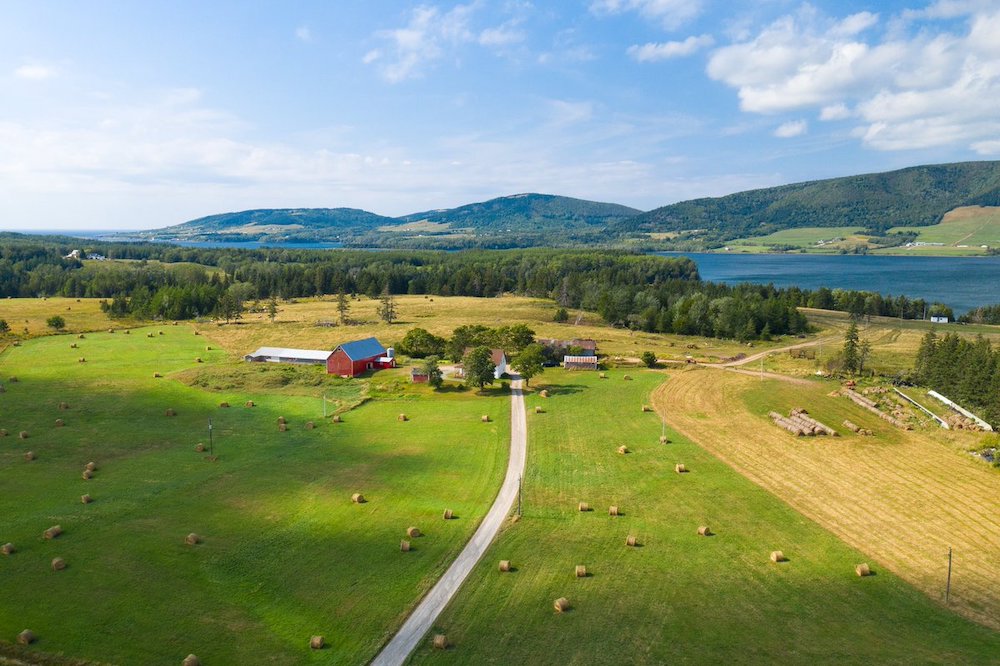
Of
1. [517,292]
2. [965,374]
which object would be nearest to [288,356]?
[965,374]

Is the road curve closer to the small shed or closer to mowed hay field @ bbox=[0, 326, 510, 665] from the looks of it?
mowed hay field @ bbox=[0, 326, 510, 665]

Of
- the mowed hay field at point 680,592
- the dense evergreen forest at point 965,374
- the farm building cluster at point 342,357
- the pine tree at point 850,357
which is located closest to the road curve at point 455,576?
the mowed hay field at point 680,592

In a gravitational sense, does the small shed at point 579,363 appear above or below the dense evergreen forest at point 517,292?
below

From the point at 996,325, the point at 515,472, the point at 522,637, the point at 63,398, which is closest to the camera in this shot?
the point at 522,637

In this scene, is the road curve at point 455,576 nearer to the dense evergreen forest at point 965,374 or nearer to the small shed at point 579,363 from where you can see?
the small shed at point 579,363

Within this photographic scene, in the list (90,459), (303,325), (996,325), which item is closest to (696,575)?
(90,459)

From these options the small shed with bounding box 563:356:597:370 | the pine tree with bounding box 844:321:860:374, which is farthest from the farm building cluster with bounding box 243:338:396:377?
the pine tree with bounding box 844:321:860:374

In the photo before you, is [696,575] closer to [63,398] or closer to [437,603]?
[437,603]

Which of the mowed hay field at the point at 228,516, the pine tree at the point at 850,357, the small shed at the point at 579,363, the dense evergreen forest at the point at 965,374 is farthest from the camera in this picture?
the small shed at the point at 579,363
